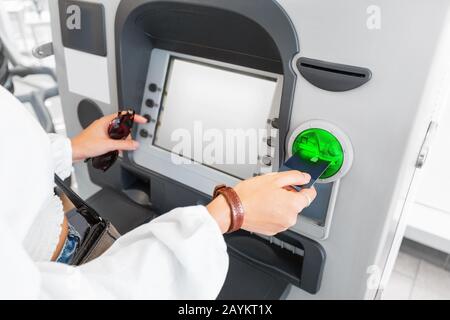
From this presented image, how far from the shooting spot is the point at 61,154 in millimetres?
979

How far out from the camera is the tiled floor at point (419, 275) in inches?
68.9

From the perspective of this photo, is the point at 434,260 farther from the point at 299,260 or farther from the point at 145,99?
the point at 145,99

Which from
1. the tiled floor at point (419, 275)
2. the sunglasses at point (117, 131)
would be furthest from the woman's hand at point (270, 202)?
the tiled floor at point (419, 275)

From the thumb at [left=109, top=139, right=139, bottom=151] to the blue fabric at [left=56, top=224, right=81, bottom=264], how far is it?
27 cm

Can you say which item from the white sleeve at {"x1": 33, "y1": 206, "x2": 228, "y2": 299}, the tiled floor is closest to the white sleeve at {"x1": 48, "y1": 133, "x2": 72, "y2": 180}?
the white sleeve at {"x1": 33, "y1": 206, "x2": 228, "y2": 299}

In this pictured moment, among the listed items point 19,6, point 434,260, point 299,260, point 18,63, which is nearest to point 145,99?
point 299,260

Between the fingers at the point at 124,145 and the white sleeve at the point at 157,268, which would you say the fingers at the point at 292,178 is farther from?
the fingers at the point at 124,145

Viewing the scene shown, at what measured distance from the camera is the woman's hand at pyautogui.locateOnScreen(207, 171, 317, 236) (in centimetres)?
68

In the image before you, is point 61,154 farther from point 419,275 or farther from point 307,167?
point 419,275

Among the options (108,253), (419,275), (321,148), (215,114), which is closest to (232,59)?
(215,114)

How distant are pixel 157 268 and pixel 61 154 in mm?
553

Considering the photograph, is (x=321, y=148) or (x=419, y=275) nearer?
(x=321, y=148)

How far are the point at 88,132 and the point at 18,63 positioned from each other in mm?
2146

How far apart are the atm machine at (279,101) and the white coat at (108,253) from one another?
1.03 feet
